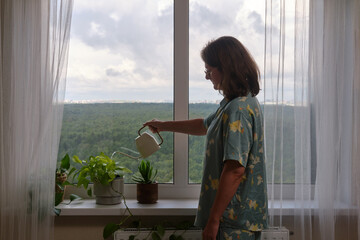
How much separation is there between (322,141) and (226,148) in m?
0.72

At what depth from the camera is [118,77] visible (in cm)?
239

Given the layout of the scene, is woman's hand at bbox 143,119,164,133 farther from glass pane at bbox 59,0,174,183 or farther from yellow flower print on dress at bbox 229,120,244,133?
yellow flower print on dress at bbox 229,120,244,133

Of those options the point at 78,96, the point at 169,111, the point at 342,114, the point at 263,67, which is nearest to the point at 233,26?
the point at 263,67

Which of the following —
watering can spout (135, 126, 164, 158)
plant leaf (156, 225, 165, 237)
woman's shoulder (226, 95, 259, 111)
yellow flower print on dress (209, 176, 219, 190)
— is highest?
woman's shoulder (226, 95, 259, 111)

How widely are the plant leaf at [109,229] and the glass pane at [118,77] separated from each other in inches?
13.0

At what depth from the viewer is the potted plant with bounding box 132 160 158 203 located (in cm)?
224

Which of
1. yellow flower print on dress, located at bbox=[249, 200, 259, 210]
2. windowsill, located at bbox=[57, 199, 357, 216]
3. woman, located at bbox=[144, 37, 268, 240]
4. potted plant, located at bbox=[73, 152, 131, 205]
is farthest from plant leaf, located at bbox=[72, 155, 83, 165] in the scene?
yellow flower print on dress, located at bbox=[249, 200, 259, 210]

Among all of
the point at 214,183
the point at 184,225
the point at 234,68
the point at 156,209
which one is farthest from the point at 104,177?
the point at 234,68

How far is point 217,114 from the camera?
Result: 178cm

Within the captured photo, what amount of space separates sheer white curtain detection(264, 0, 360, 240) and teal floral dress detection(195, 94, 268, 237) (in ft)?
1.46

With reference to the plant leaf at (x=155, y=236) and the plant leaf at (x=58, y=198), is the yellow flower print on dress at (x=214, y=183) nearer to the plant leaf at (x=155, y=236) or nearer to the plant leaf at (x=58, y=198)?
the plant leaf at (x=155, y=236)

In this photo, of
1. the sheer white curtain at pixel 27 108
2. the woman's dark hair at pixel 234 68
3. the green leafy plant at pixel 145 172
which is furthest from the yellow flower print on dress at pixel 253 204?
the sheer white curtain at pixel 27 108

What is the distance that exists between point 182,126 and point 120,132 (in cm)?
44

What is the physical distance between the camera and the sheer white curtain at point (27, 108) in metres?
2.07
